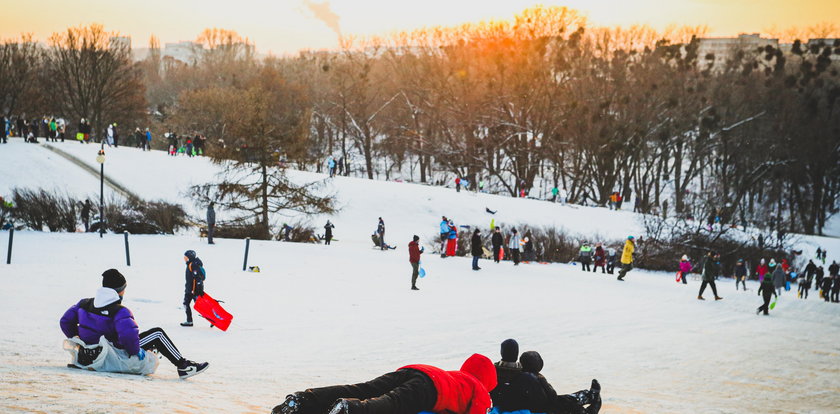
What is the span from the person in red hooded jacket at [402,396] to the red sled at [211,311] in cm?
775

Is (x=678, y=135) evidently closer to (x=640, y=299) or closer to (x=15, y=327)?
(x=640, y=299)

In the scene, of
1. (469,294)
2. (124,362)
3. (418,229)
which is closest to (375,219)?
(418,229)

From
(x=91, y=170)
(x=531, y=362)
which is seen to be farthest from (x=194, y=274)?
(x=91, y=170)

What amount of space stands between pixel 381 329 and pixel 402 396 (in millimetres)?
9659

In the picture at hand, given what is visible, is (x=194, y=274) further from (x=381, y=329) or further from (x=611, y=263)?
(x=611, y=263)

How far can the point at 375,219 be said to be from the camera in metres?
44.8

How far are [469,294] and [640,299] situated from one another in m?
5.47

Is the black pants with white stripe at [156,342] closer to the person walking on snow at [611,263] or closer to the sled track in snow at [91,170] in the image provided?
the person walking on snow at [611,263]

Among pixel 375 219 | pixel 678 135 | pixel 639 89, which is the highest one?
pixel 639 89

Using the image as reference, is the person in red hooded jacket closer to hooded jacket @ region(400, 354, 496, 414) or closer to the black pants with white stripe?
hooded jacket @ region(400, 354, 496, 414)

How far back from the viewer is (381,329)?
583 inches

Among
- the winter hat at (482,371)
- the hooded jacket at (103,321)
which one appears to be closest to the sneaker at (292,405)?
the winter hat at (482,371)

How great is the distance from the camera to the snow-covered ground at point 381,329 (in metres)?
8.58

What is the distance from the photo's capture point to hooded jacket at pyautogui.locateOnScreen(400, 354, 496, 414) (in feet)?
17.9
